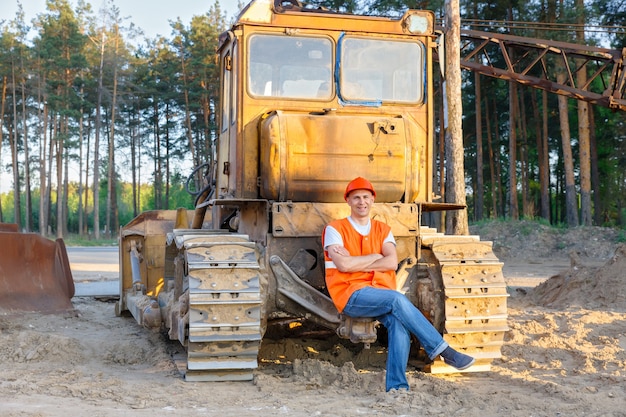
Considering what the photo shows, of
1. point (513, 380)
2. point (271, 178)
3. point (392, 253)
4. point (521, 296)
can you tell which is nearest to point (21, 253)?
point (271, 178)

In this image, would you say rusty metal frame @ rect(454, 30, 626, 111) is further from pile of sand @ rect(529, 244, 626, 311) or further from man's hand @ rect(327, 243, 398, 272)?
man's hand @ rect(327, 243, 398, 272)

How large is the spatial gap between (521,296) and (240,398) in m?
8.45

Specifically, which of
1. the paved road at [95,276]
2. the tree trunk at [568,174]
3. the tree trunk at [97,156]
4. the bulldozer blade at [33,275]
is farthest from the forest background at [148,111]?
the bulldozer blade at [33,275]

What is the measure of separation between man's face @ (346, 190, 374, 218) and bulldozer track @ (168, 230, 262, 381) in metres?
0.85

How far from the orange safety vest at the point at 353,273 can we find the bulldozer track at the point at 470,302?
0.58 m

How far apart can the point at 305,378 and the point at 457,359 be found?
1.21 metres

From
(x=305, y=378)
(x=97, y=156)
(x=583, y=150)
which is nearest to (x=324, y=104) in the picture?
(x=305, y=378)

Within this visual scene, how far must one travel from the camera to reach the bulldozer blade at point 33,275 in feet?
31.6

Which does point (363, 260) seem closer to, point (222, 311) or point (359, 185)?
point (359, 185)

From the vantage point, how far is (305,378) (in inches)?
235

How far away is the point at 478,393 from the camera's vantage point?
5480mm

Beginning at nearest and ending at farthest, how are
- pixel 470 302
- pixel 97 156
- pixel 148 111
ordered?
1. pixel 470 302
2. pixel 97 156
3. pixel 148 111

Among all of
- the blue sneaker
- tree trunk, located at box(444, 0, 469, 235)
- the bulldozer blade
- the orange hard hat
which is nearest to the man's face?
the orange hard hat

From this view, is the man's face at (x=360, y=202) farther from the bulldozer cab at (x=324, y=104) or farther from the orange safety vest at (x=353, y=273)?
the bulldozer cab at (x=324, y=104)
